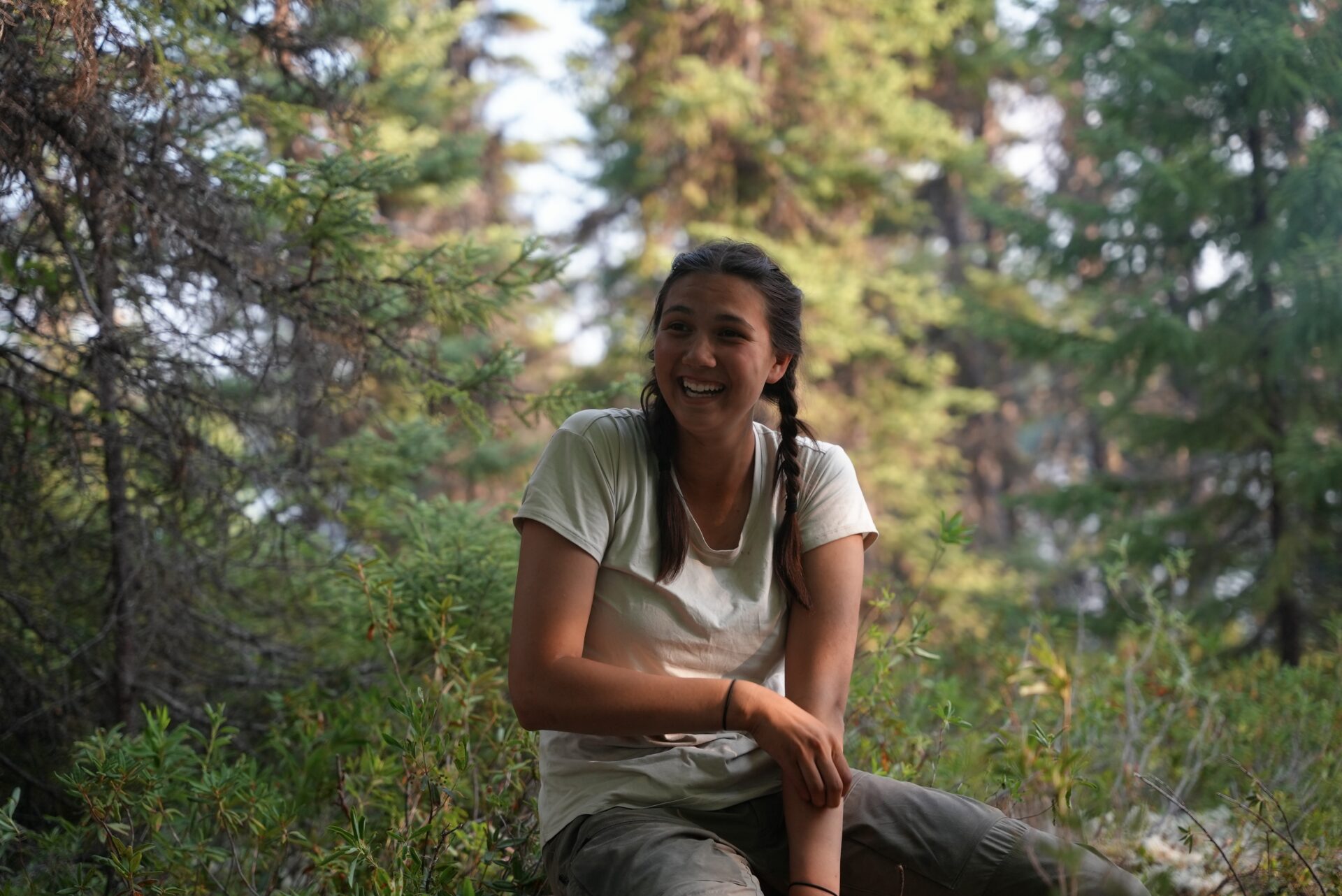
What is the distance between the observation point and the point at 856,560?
252 cm

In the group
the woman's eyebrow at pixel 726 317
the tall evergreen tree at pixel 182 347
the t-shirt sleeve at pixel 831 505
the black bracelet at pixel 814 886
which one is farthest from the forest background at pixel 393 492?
the woman's eyebrow at pixel 726 317

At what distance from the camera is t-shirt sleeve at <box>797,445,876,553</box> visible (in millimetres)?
2504

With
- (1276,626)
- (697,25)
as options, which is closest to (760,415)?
(1276,626)

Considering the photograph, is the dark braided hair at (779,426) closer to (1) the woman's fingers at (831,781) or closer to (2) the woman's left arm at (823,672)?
(2) the woman's left arm at (823,672)

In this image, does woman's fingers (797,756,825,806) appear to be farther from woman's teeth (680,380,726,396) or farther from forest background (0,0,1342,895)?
woman's teeth (680,380,726,396)

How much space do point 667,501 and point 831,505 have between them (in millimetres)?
393

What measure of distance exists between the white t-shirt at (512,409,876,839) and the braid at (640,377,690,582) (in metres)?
0.02

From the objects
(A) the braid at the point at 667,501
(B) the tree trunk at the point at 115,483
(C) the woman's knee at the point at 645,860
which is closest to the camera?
(C) the woman's knee at the point at 645,860

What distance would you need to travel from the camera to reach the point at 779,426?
2686 millimetres

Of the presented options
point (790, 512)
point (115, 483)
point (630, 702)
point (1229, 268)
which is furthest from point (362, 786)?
point (1229, 268)

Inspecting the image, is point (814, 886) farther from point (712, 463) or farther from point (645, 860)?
point (712, 463)

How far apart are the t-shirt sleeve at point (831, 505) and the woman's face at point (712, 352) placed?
23 centimetres

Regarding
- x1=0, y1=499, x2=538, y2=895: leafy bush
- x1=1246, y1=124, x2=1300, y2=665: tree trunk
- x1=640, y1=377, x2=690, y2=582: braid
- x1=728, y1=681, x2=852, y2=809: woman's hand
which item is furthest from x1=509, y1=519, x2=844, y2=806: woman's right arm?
x1=1246, y1=124, x2=1300, y2=665: tree trunk

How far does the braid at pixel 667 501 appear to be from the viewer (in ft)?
7.83
